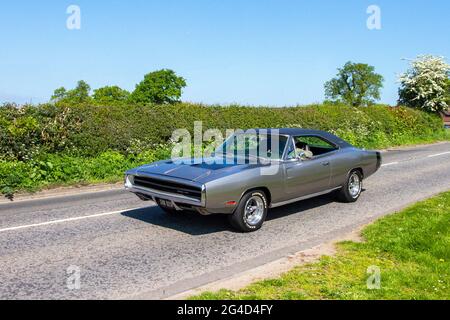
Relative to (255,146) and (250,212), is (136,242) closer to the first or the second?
(250,212)

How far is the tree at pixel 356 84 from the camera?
92.4m

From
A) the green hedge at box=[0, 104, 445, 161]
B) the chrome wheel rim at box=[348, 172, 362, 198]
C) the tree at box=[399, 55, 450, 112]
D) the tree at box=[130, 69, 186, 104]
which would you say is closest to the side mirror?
the chrome wheel rim at box=[348, 172, 362, 198]

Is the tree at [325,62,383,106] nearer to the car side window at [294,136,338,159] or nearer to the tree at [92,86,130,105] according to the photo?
the tree at [92,86,130,105]

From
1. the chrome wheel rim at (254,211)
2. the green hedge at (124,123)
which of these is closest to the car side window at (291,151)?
the chrome wheel rim at (254,211)

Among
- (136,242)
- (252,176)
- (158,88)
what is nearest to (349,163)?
(252,176)

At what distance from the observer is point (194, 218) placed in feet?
27.1

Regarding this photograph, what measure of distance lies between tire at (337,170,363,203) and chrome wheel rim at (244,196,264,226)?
8.85 feet

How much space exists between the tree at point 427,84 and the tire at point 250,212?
28397 mm

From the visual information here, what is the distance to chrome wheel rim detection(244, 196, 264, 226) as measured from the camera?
737 centimetres

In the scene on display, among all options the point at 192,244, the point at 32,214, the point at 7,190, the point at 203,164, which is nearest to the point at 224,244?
the point at 192,244

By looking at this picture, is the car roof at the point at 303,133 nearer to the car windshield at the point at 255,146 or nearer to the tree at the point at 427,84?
the car windshield at the point at 255,146
